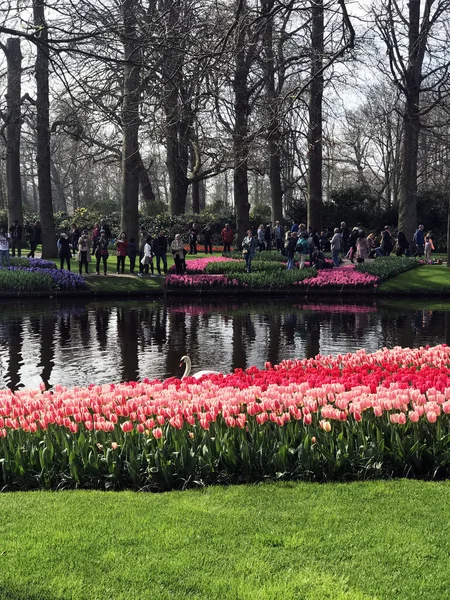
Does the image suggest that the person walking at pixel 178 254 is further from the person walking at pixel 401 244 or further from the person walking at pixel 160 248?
the person walking at pixel 401 244

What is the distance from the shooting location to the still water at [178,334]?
1280 centimetres

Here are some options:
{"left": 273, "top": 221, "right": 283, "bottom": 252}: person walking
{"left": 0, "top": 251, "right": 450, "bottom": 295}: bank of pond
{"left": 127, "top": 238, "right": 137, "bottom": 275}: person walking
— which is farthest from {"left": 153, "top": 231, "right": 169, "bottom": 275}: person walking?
{"left": 273, "top": 221, "right": 283, "bottom": 252}: person walking

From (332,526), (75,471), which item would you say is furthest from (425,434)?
(75,471)

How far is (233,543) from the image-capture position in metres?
4.27

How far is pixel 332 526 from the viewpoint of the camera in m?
4.53

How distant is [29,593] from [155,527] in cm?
102

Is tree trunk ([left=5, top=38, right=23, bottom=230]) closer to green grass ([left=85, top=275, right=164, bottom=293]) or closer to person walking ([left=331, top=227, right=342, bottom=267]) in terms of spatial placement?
green grass ([left=85, top=275, right=164, bottom=293])

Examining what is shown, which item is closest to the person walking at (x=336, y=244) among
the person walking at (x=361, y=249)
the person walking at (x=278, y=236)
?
the person walking at (x=361, y=249)

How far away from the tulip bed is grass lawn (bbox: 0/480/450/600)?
0.27 m

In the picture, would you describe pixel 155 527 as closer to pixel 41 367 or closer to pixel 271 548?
pixel 271 548

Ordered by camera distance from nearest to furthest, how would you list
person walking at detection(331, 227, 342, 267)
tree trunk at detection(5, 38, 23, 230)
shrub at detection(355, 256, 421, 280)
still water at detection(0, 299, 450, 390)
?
still water at detection(0, 299, 450, 390)
shrub at detection(355, 256, 421, 280)
person walking at detection(331, 227, 342, 267)
tree trunk at detection(5, 38, 23, 230)

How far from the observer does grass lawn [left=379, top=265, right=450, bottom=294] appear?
23.7 metres

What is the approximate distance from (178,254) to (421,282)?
8385mm

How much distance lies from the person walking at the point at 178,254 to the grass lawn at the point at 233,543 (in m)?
20.5
